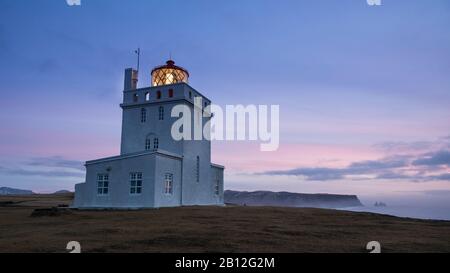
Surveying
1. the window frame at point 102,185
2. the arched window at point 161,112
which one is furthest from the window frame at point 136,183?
the arched window at point 161,112

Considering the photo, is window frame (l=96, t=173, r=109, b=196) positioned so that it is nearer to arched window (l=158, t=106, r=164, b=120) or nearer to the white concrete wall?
the white concrete wall

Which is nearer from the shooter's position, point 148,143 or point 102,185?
point 102,185

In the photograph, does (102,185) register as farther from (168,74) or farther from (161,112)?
(168,74)

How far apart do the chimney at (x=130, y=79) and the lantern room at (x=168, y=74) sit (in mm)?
1746

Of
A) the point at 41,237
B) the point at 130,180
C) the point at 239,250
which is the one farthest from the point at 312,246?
the point at 130,180

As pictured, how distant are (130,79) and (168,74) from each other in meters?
3.53

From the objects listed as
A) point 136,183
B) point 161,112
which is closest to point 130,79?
point 161,112

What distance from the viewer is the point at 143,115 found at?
29922 mm

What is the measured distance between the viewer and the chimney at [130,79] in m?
31.1

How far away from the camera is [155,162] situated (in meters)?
23.9

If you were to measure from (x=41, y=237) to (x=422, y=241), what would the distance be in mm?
11627

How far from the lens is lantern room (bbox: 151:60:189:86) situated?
3114 cm

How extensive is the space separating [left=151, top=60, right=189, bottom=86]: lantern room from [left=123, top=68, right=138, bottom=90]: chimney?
1.75m
